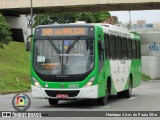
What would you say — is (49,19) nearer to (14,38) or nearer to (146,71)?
(14,38)

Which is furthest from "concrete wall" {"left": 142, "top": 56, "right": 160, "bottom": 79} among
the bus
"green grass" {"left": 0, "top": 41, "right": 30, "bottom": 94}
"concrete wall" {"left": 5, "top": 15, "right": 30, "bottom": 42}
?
the bus

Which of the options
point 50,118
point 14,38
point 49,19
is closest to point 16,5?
point 14,38

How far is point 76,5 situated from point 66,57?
4116 centimetres

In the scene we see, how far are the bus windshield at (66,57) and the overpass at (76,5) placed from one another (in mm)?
37841

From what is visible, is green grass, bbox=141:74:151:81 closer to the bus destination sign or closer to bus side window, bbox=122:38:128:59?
bus side window, bbox=122:38:128:59

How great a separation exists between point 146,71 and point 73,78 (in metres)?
45.1

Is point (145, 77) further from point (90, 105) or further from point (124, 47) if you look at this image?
point (90, 105)

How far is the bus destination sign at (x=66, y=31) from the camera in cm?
1861

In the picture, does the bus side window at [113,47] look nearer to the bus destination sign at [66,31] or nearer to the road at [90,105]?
the road at [90,105]

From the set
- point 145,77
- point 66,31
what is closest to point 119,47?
point 66,31

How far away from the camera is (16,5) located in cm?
6109

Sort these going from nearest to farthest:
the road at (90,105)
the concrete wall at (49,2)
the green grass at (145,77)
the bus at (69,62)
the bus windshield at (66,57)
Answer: the road at (90,105), the bus at (69,62), the bus windshield at (66,57), the concrete wall at (49,2), the green grass at (145,77)

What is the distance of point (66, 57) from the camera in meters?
18.4

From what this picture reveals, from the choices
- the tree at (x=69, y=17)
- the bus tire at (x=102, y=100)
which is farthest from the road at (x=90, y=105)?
the tree at (x=69, y=17)
